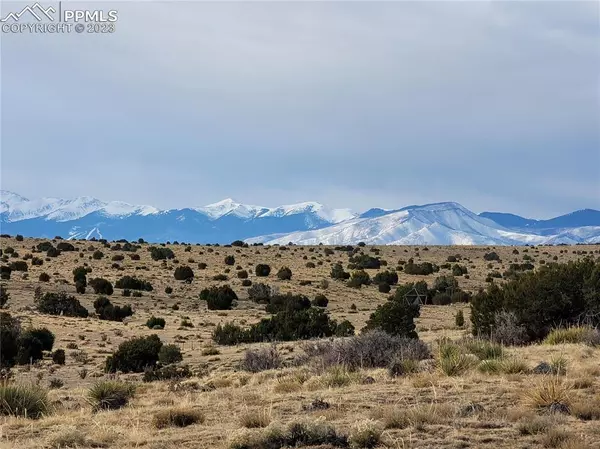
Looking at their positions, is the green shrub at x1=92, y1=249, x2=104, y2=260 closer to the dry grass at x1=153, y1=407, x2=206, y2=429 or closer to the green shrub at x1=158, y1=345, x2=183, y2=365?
the green shrub at x1=158, y1=345, x2=183, y2=365

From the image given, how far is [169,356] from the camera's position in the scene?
22.5m

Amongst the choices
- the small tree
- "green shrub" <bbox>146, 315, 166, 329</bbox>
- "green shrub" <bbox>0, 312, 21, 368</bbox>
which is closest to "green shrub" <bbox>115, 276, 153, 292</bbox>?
"green shrub" <bbox>146, 315, 166, 329</bbox>

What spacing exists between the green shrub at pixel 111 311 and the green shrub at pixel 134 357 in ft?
38.6

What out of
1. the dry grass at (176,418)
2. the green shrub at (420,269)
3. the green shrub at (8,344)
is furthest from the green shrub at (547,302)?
the green shrub at (420,269)

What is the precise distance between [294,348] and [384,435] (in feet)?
51.3

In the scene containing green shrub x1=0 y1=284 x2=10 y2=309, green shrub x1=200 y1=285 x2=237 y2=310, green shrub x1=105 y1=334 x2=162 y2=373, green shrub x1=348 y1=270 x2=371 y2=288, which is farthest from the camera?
green shrub x1=348 y1=270 x2=371 y2=288

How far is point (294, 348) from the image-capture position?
2364 cm

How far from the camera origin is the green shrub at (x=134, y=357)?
71.6 feet

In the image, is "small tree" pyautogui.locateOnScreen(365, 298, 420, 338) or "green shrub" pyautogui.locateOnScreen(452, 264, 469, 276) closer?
"small tree" pyautogui.locateOnScreen(365, 298, 420, 338)

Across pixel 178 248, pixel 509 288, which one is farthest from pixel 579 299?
pixel 178 248

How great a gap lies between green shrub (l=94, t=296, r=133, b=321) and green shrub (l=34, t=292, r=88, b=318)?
849 millimetres

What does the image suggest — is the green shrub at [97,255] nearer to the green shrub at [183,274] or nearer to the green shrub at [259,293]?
the green shrub at [183,274]

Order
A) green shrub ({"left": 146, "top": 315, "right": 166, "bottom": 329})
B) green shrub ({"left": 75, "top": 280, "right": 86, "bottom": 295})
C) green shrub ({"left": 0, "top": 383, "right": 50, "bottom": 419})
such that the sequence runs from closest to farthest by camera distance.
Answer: green shrub ({"left": 0, "top": 383, "right": 50, "bottom": 419})
green shrub ({"left": 146, "top": 315, "right": 166, "bottom": 329})
green shrub ({"left": 75, "top": 280, "right": 86, "bottom": 295})

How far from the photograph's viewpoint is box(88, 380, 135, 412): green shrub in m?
12.3
